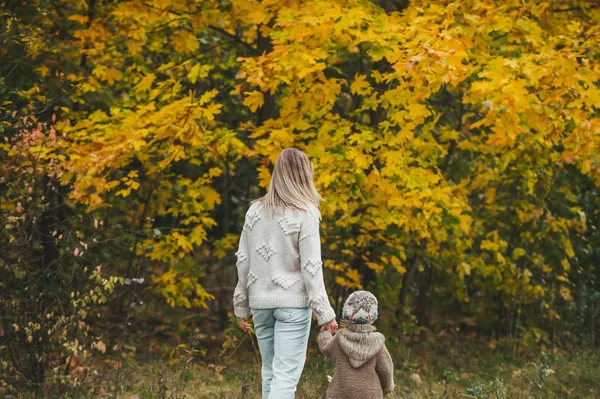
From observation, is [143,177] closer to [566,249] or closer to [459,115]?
[459,115]

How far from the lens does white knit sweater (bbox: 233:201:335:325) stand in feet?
13.1

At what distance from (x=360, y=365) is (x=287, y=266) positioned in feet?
2.22

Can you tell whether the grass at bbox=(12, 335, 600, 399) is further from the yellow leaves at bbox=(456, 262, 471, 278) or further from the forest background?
the yellow leaves at bbox=(456, 262, 471, 278)

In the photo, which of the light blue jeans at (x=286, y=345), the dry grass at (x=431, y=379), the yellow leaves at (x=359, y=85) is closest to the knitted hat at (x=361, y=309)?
the light blue jeans at (x=286, y=345)

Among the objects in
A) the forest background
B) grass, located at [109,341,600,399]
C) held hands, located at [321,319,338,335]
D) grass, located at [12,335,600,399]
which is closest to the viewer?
held hands, located at [321,319,338,335]

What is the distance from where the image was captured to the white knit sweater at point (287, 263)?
398 centimetres

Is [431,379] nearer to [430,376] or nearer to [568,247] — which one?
[430,376]

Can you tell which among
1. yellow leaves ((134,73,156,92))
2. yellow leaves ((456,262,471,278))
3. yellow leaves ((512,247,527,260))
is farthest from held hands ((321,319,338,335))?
yellow leaves ((512,247,527,260))

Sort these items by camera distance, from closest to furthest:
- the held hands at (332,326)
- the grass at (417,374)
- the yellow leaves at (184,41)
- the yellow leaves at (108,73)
→ the held hands at (332,326) < the grass at (417,374) < the yellow leaves at (108,73) < the yellow leaves at (184,41)

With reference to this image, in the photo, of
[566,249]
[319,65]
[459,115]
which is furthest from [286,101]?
[566,249]

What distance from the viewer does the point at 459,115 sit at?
912 cm

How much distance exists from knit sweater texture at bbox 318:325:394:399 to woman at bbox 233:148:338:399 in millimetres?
123

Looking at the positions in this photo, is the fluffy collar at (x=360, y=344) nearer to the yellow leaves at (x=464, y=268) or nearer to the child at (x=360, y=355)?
the child at (x=360, y=355)

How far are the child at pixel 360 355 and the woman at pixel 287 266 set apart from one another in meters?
0.12
